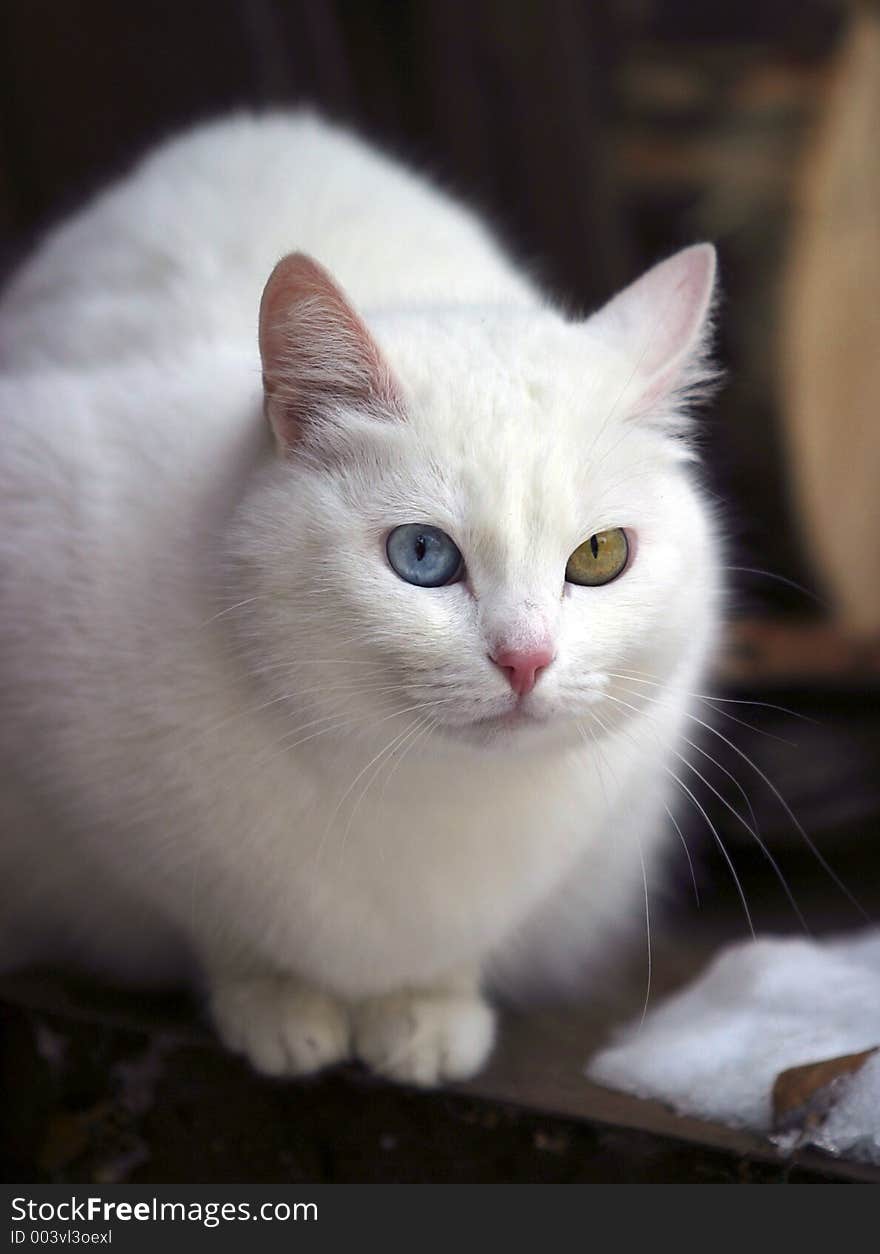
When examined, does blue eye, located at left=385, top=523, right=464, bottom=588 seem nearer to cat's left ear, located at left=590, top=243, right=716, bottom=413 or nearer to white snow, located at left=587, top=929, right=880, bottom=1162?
cat's left ear, located at left=590, top=243, right=716, bottom=413

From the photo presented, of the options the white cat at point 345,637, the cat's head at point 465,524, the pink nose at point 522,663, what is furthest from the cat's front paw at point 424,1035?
the pink nose at point 522,663

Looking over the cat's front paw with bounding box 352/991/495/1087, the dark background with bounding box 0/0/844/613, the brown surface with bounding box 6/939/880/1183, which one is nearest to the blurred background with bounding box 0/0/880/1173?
the dark background with bounding box 0/0/844/613

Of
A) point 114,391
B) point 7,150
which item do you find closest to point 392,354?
point 114,391

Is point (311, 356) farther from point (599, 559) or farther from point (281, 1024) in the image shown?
point (281, 1024)

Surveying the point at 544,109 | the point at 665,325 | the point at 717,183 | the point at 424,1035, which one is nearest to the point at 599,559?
the point at 665,325

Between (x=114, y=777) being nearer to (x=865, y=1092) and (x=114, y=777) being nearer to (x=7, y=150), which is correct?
(x=865, y=1092)
